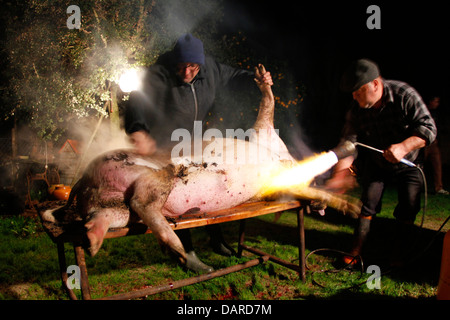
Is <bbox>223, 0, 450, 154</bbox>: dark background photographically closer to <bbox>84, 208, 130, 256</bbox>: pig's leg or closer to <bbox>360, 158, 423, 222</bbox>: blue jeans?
<bbox>360, 158, 423, 222</bbox>: blue jeans

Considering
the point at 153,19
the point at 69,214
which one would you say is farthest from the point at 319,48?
the point at 69,214

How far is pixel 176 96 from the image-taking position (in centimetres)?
306

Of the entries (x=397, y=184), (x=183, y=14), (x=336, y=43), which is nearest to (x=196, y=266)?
(x=397, y=184)

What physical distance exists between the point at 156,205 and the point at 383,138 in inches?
98.1

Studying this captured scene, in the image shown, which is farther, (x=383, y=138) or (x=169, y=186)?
(x=383, y=138)

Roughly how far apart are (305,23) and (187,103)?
34.5 ft

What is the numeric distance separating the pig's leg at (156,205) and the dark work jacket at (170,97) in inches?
31.8

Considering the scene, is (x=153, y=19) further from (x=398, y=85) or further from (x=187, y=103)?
(x=398, y=85)

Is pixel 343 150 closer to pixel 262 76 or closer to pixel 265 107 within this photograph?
pixel 265 107

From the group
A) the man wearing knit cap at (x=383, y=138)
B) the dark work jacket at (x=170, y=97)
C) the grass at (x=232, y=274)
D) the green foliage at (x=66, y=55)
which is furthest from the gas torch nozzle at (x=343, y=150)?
the green foliage at (x=66, y=55)

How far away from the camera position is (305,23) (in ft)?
37.8

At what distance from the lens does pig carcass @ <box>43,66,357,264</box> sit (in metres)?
1.96
